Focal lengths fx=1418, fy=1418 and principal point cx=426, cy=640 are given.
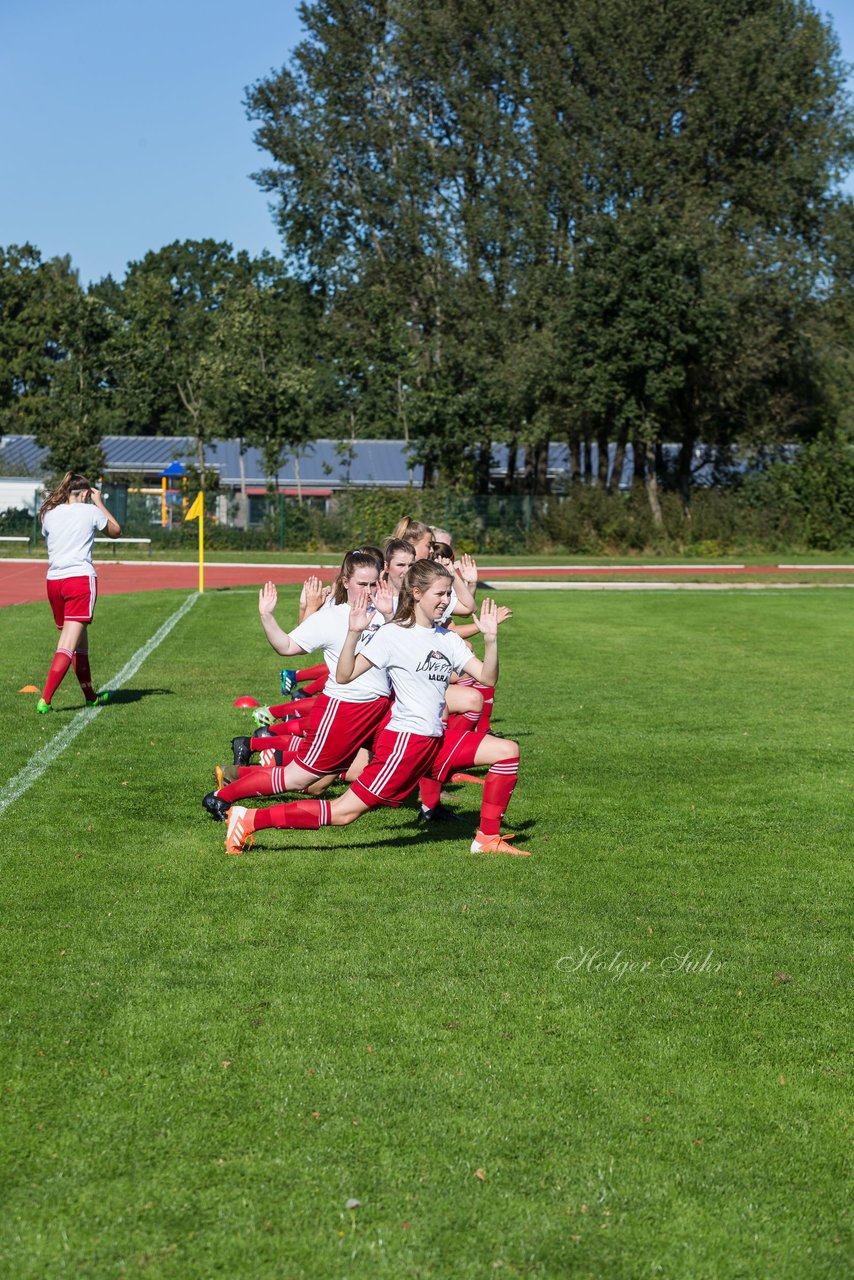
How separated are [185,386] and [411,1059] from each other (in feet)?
170

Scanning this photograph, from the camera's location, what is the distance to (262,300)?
5075 centimetres

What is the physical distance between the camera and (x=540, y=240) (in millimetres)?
49062

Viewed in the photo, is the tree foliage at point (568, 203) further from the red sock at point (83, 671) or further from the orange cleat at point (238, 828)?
the orange cleat at point (238, 828)

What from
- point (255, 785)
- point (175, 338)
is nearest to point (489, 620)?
point (255, 785)

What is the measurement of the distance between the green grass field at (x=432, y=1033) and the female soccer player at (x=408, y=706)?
0.23m

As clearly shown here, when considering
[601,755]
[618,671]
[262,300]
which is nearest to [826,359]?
[262,300]

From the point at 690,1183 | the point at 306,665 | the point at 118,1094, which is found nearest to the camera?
the point at 690,1183

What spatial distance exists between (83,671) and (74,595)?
27.6 inches

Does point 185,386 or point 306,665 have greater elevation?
point 185,386

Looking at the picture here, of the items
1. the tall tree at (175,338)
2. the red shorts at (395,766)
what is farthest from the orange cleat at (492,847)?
the tall tree at (175,338)

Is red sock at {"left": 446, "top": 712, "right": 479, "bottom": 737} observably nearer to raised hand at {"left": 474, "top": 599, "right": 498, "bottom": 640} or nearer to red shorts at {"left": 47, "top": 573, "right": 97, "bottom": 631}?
raised hand at {"left": 474, "top": 599, "right": 498, "bottom": 640}

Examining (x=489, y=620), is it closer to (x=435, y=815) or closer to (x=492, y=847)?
(x=492, y=847)

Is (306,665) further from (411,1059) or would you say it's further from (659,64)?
(659,64)

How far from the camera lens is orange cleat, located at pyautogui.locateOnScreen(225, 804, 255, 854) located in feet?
25.0
